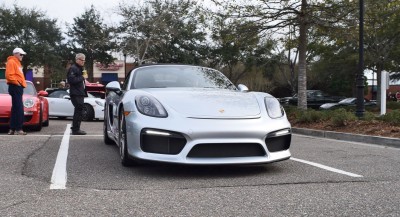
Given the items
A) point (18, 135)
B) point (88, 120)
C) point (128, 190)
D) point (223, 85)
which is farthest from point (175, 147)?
point (88, 120)

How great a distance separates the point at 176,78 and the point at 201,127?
1.72 metres

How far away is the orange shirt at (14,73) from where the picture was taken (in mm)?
8656

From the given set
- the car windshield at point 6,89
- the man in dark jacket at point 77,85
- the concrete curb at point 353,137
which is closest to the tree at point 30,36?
the car windshield at point 6,89

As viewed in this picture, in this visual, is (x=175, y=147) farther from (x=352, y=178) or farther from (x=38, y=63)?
(x=38, y=63)

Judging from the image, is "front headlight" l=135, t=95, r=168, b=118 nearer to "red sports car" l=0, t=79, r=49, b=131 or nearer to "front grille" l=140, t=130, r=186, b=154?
"front grille" l=140, t=130, r=186, b=154

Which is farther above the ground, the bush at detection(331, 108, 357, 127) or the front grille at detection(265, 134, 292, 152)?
the front grille at detection(265, 134, 292, 152)

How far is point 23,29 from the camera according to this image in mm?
40438

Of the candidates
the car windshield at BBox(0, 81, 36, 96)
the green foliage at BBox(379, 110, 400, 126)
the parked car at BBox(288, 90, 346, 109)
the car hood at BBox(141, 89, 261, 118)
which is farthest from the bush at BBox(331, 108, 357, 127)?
the parked car at BBox(288, 90, 346, 109)

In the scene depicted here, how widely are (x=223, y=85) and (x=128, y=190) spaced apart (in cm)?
255

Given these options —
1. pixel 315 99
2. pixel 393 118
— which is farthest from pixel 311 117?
pixel 315 99

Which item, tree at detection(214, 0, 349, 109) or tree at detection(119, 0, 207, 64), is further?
tree at detection(119, 0, 207, 64)

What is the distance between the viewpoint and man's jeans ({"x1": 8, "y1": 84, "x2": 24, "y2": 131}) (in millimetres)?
8727

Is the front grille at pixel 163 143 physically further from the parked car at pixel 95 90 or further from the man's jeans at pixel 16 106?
the parked car at pixel 95 90

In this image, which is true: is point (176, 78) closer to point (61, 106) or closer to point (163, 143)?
point (163, 143)
